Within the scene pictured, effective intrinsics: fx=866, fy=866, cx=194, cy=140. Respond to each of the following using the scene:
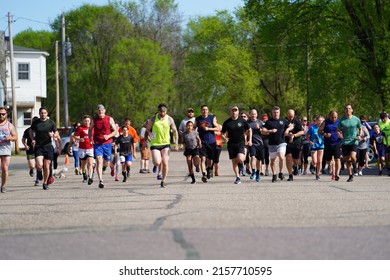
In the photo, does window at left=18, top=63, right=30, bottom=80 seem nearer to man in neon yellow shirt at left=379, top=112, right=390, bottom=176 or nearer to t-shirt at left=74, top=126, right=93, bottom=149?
t-shirt at left=74, top=126, right=93, bottom=149

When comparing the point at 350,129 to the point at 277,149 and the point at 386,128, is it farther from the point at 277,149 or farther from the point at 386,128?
the point at 386,128

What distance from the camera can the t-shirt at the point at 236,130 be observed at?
67.2 feet

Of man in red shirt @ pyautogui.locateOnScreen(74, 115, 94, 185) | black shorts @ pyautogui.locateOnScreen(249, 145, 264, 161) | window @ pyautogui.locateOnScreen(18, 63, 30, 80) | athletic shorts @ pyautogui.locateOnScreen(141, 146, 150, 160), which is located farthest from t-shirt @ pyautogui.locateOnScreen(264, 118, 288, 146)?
window @ pyautogui.locateOnScreen(18, 63, 30, 80)

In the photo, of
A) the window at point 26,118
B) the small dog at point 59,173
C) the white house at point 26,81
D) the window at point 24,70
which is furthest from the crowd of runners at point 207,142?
the window at point 26,118

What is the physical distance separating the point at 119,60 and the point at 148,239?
6319 cm

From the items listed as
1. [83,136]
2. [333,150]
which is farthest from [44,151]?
[333,150]

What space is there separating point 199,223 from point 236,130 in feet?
32.5

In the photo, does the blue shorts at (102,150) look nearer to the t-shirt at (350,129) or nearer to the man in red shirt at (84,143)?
the man in red shirt at (84,143)

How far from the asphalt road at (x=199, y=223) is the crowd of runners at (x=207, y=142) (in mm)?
1640

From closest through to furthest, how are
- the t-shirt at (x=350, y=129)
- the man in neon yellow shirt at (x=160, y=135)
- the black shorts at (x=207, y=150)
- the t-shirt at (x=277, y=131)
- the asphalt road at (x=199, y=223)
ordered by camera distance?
the asphalt road at (x=199, y=223)
the man in neon yellow shirt at (x=160, y=135)
the t-shirt at (x=350, y=129)
the t-shirt at (x=277, y=131)
the black shorts at (x=207, y=150)

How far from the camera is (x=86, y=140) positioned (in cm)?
2278

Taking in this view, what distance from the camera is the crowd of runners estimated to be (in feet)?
64.1
